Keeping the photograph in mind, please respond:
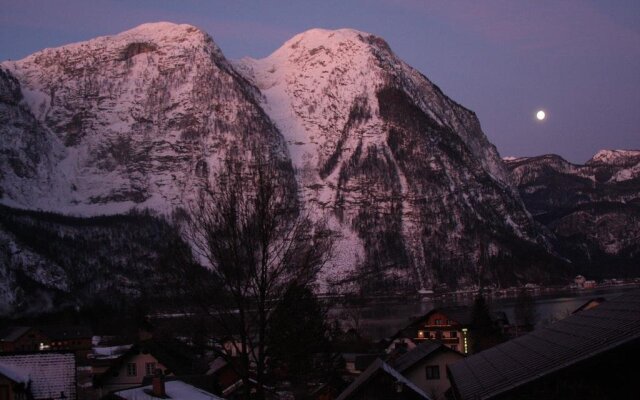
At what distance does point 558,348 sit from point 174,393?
14094 mm

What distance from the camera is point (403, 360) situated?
38.0 metres

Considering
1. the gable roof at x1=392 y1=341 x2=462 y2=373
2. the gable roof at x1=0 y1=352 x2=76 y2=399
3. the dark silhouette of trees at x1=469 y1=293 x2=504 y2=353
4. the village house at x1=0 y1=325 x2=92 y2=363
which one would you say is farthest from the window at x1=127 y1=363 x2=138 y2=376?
the village house at x1=0 y1=325 x2=92 y2=363

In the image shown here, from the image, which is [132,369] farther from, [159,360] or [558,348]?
[558,348]

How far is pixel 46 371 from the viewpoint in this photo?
25250 mm

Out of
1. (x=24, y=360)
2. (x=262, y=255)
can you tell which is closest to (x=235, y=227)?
(x=262, y=255)

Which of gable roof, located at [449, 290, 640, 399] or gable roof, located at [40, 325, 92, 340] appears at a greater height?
gable roof, located at [40, 325, 92, 340]

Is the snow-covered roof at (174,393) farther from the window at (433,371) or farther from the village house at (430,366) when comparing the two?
the window at (433,371)

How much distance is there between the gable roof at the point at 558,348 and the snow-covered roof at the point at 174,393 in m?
9.58

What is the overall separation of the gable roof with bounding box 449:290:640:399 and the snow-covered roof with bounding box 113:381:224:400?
958 centimetres

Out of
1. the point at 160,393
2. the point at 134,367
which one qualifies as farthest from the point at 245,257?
the point at 134,367

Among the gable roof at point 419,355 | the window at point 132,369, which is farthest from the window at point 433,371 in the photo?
the window at point 132,369

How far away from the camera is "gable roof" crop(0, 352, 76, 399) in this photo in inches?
976

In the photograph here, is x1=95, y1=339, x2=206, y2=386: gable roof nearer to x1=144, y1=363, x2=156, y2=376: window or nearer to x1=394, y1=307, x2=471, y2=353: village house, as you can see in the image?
x1=144, y1=363, x2=156, y2=376: window

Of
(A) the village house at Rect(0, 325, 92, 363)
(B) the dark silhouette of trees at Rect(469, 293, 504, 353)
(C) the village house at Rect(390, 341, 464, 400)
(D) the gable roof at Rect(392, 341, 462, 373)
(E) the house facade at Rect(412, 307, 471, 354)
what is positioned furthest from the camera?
(A) the village house at Rect(0, 325, 92, 363)
